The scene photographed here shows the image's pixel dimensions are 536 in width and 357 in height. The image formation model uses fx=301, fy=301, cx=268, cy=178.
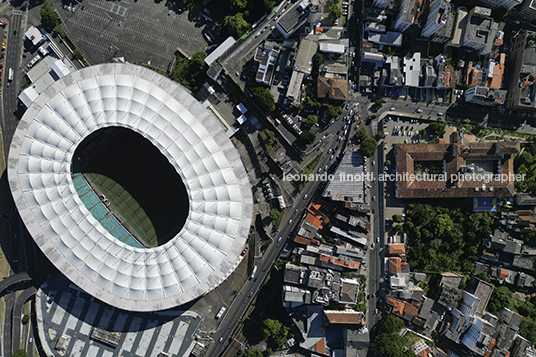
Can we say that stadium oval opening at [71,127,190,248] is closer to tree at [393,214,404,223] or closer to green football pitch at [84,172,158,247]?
green football pitch at [84,172,158,247]

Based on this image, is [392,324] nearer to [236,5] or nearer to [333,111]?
[333,111]

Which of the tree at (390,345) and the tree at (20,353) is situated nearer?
the tree at (20,353)

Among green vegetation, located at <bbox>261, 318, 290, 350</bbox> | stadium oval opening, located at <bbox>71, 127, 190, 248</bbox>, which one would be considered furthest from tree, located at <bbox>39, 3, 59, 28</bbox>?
green vegetation, located at <bbox>261, 318, 290, 350</bbox>

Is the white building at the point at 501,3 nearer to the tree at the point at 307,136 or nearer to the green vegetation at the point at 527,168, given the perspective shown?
the green vegetation at the point at 527,168

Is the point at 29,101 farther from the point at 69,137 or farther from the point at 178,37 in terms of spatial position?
the point at 178,37

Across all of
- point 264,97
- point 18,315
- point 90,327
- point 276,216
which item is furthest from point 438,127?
point 18,315

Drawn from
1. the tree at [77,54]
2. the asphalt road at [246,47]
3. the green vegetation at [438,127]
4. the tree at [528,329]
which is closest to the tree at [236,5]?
the asphalt road at [246,47]

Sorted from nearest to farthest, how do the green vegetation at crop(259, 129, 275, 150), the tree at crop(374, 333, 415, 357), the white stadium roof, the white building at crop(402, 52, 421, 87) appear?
the white stadium roof < the tree at crop(374, 333, 415, 357) < the green vegetation at crop(259, 129, 275, 150) < the white building at crop(402, 52, 421, 87)
